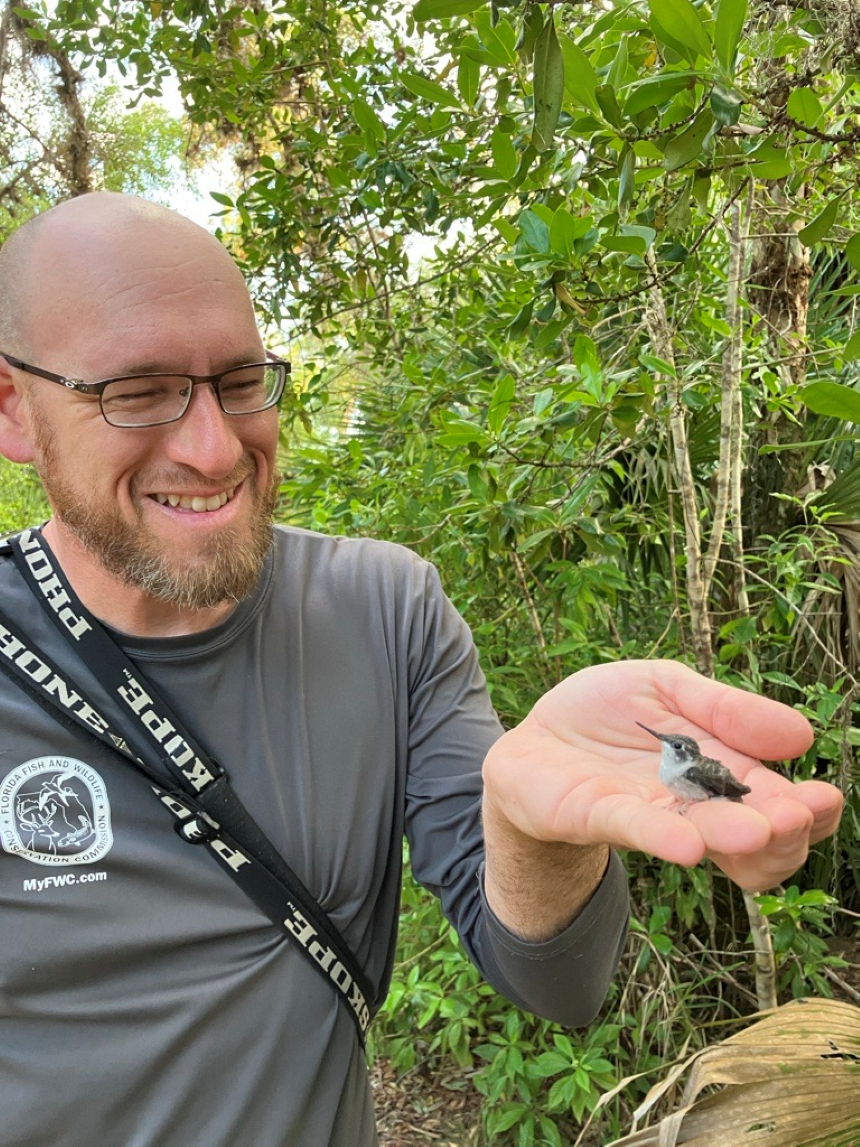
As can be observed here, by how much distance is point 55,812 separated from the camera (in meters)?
1.29

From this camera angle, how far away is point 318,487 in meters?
2.93

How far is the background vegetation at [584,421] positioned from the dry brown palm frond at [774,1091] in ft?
1.38

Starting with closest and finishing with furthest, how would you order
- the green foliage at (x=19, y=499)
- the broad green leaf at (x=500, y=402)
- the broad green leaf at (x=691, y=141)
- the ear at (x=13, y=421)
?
1. the broad green leaf at (x=691, y=141)
2. the ear at (x=13, y=421)
3. the broad green leaf at (x=500, y=402)
4. the green foliage at (x=19, y=499)

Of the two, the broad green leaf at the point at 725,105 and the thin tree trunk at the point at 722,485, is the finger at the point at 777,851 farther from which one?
the thin tree trunk at the point at 722,485

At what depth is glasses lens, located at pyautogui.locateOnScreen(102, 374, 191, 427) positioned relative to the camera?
56.2 inches

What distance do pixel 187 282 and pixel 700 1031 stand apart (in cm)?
246

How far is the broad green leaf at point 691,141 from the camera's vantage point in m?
1.08

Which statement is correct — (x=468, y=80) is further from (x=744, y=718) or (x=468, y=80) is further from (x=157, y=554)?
(x=744, y=718)

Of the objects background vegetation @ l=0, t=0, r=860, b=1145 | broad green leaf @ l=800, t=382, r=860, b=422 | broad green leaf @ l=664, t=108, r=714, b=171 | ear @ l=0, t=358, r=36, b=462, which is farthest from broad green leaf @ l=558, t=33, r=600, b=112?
ear @ l=0, t=358, r=36, b=462

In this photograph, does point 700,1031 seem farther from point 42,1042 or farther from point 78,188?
point 78,188

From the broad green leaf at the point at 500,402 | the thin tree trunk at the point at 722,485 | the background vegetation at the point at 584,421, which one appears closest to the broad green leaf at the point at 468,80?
the background vegetation at the point at 584,421

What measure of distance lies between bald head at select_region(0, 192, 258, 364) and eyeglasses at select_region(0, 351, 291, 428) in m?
0.05

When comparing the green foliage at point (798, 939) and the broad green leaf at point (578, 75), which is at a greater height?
the broad green leaf at point (578, 75)

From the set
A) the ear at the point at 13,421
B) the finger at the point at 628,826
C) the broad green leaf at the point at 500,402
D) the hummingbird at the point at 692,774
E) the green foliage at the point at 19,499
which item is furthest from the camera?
the green foliage at the point at 19,499
